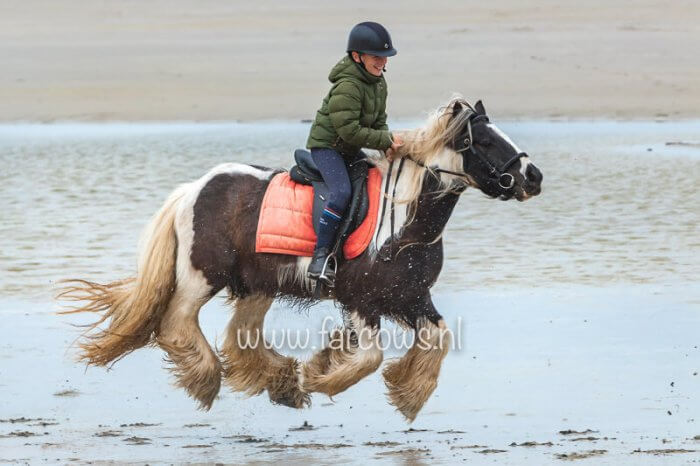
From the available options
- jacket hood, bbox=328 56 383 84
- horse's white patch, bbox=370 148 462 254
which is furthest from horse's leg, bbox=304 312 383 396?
jacket hood, bbox=328 56 383 84

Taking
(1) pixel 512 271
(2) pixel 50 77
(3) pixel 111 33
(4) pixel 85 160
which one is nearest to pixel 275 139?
(4) pixel 85 160

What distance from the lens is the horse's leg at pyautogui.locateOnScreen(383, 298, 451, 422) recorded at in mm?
5863

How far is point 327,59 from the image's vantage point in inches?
1019

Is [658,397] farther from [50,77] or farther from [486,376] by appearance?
[50,77]

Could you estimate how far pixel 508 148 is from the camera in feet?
18.8

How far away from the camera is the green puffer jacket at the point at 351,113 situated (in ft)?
19.3

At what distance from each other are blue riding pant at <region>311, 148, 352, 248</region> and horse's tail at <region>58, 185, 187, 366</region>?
843mm

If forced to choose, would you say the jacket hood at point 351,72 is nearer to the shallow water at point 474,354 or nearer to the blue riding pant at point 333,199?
the blue riding pant at point 333,199

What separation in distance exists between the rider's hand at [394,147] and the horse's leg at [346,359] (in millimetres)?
746

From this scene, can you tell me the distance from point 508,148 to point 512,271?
3.74 m

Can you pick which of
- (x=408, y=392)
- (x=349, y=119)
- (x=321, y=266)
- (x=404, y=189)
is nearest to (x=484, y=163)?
(x=404, y=189)

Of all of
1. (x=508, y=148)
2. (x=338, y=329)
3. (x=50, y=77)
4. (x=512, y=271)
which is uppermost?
(x=508, y=148)

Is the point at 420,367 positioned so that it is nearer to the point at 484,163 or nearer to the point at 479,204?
the point at 484,163

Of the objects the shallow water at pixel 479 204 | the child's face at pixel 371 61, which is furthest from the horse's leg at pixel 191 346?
the shallow water at pixel 479 204
